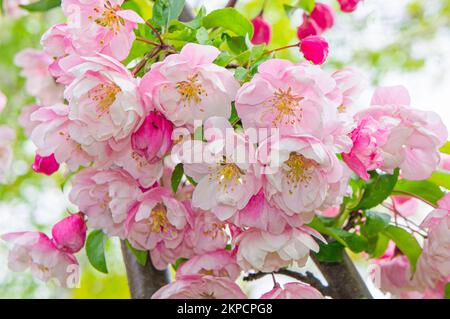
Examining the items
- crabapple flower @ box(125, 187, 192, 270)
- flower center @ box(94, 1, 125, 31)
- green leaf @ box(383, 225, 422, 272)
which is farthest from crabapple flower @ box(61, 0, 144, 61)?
green leaf @ box(383, 225, 422, 272)

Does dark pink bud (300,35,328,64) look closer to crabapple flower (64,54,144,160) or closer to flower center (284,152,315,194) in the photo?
flower center (284,152,315,194)

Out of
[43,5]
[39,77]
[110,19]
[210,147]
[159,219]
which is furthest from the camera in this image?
[39,77]

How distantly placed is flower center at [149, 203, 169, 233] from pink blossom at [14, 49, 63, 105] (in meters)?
0.65

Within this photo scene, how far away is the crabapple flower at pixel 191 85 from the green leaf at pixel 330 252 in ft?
1.38

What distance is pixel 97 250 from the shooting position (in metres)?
1.24

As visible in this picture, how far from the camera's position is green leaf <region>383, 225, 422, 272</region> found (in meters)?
1.22

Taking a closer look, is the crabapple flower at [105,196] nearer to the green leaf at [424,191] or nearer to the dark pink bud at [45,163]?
the dark pink bud at [45,163]

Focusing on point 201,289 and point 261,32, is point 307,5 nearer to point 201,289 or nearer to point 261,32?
point 261,32

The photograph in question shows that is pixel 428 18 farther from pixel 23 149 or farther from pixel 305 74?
pixel 305 74

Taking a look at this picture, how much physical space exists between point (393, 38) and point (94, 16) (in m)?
2.82

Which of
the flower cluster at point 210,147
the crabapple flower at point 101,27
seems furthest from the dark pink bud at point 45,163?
the crabapple flower at point 101,27

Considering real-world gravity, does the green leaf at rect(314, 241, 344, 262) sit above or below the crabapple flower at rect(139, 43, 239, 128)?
below

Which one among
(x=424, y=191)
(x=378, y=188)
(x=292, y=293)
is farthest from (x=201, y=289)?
(x=424, y=191)

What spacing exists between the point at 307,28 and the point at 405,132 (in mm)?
554
